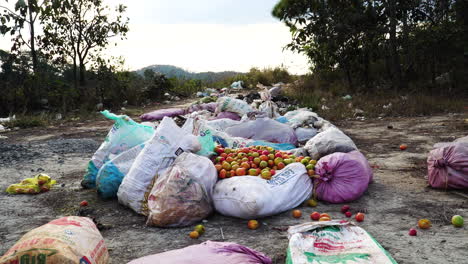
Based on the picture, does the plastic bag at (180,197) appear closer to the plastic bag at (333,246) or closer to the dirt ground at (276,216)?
→ the dirt ground at (276,216)

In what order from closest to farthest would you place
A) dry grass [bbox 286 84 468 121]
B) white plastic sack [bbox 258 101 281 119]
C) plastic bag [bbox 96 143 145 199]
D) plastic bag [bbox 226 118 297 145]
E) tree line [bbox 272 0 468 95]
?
plastic bag [bbox 96 143 145 199] → plastic bag [bbox 226 118 297 145] → white plastic sack [bbox 258 101 281 119] → dry grass [bbox 286 84 468 121] → tree line [bbox 272 0 468 95]

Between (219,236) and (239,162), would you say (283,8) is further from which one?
(219,236)

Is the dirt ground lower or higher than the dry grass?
lower

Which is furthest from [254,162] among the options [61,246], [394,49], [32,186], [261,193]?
[394,49]

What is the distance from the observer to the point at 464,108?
23.3 ft

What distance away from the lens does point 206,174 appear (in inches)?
114

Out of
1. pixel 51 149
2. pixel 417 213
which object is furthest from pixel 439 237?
pixel 51 149

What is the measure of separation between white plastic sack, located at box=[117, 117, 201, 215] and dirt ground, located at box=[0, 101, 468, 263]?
131 mm

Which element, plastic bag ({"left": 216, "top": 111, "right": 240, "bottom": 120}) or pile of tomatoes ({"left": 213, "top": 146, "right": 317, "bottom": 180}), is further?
plastic bag ({"left": 216, "top": 111, "right": 240, "bottom": 120})

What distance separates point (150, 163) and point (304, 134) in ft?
7.60

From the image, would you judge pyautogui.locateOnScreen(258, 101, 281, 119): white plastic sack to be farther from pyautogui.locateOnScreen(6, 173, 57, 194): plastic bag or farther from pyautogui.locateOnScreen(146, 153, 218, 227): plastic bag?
pyautogui.locateOnScreen(6, 173, 57, 194): plastic bag

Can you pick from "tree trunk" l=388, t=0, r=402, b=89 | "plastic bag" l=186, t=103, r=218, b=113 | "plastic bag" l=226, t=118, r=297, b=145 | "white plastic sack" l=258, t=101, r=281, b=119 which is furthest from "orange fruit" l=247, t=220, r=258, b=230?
"tree trunk" l=388, t=0, r=402, b=89

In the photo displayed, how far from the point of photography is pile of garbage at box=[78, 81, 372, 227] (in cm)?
271

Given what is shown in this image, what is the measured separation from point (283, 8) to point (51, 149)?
6157 millimetres
